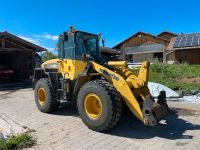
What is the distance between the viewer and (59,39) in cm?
802

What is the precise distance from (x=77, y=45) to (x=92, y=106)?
6.57 ft

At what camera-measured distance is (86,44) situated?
7.66m

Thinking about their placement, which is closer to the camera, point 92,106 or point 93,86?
point 93,86

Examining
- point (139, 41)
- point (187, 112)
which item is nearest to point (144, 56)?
point (139, 41)

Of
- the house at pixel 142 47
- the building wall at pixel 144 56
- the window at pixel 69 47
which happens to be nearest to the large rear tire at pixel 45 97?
the window at pixel 69 47

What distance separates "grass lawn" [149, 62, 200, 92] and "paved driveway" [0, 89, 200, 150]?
3511mm

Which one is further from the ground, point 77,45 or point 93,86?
point 77,45

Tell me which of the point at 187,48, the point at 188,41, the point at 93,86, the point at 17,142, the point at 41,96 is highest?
the point at 188,41

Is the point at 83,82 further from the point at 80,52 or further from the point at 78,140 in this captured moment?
the point at 78,140

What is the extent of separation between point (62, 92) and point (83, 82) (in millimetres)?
1058

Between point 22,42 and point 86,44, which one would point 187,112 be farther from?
point 22,42

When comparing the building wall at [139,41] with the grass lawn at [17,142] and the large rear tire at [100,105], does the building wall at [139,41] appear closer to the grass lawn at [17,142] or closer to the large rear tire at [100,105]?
the large rear tire at [100,105]

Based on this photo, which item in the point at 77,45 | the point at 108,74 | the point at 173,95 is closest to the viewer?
the point at 108,74

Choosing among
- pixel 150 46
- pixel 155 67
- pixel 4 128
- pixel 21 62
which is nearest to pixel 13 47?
pixel 21 62
